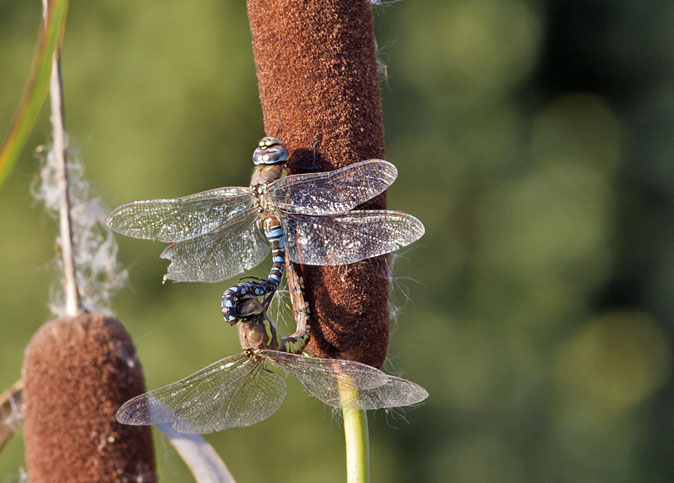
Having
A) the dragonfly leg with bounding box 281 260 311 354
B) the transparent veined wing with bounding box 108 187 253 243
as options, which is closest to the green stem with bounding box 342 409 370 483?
the dragonfly leg with bounding box 281 260 311 354

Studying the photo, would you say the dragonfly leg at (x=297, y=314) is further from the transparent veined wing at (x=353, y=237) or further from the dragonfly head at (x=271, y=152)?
the dragonfly head at (x=271, y=152)

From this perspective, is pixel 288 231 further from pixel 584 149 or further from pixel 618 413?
pixel 618 413

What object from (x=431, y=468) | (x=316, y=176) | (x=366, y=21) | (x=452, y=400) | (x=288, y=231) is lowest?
(x=431, y=468)

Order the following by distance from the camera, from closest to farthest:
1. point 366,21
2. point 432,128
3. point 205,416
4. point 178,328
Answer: point 366,21, point 205,416, point 178,328, point 432,128

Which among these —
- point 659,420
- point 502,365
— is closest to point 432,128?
point 502,365

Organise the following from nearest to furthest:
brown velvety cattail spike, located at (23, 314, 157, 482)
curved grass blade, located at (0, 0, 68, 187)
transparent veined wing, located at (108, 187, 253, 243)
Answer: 1. curved grass blade, located at (0, 0, 68, 187)
2. brown velvety cattail spike, located at (23, 314, 157, 482)
3. transparent veined wing, located at (108, 187, 253, 243)

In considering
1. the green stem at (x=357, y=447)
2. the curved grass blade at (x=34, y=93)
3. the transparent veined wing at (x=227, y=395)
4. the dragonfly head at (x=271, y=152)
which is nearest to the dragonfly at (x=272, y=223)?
the dragonfly head at (x=271, y=152)

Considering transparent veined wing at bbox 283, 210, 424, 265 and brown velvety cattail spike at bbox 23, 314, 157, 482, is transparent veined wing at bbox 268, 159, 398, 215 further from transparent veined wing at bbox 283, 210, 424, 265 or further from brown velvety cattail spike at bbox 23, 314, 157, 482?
brown velvety cattail spike at bbox 23, 314, 157, 482
